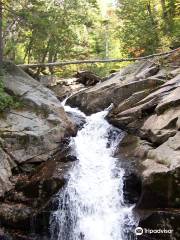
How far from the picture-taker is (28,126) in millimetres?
13445

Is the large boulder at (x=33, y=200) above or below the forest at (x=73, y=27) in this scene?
below

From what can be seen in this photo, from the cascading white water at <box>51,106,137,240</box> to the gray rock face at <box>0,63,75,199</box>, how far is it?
1.43 m

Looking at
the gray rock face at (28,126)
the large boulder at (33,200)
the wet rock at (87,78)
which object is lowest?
the large boulder at (33,200)

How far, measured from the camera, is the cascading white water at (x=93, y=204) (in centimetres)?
1015

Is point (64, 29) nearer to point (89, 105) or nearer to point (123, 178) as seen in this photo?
point (89, 105)

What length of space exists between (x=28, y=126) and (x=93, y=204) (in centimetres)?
426

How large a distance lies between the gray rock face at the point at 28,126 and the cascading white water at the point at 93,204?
4.70 feet

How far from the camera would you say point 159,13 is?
26.8 m

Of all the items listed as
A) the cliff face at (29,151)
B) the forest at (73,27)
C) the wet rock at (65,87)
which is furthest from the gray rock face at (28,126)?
the wet rock at (65,87)

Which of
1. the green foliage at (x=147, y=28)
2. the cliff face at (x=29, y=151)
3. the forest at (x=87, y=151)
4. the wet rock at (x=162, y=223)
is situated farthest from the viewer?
the green foliage at (x=147, y=28)

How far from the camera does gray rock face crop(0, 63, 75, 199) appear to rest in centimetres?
1249

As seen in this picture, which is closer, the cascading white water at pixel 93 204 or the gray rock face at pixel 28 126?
the cascading white water at pixel 93 204
